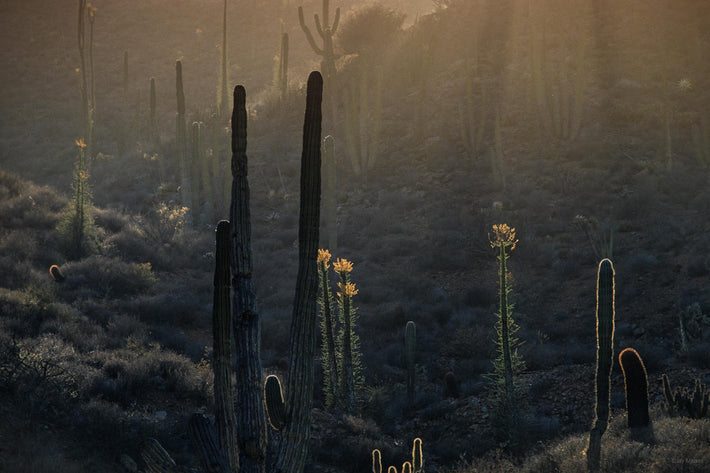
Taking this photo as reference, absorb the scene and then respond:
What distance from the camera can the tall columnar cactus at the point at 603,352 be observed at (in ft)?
25.9

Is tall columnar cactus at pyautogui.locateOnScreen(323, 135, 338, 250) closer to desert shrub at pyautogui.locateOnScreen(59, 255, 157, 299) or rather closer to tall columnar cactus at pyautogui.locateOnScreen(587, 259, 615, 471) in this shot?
desert shrub at pyautogui.locateOnScreen(59, 255, 157, 299)

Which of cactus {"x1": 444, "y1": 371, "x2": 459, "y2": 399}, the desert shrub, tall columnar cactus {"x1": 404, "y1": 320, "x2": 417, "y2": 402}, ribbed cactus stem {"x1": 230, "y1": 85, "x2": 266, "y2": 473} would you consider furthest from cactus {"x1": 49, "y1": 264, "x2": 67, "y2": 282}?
ribbed cactus stem {"x1": 230, "y1": 85, "x2": 266, "y2": 473}

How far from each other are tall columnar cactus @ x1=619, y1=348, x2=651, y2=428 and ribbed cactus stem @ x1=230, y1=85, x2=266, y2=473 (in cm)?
532

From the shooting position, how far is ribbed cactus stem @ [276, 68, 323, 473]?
5.37 m

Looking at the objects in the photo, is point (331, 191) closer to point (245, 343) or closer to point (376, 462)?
point (376, 462)

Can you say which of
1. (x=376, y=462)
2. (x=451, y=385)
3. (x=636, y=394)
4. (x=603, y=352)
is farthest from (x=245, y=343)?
(x=451, y=385)

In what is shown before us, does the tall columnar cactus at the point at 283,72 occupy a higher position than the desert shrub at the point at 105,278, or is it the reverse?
the tall columnar cactus at the point at 283,72

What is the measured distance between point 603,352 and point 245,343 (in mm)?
5250

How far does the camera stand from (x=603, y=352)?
8.23m

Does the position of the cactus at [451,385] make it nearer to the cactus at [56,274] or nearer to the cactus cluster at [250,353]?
the cactus cluster at [250,353]

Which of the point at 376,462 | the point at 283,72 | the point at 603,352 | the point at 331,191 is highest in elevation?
the point at 283,72

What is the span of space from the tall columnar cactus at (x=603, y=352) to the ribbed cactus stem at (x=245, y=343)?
460 centimetres

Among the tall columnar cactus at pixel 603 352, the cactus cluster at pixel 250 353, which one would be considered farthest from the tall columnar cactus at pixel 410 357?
the cactus cluster at pixel 250 353

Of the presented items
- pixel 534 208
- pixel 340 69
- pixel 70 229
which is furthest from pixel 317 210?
pixel 340 69
